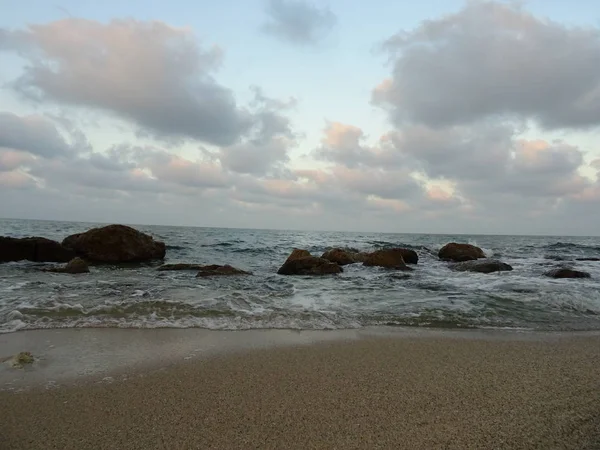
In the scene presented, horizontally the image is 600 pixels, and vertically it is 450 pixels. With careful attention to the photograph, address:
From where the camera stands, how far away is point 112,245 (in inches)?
638

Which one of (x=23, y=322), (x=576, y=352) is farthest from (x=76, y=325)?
(x=576, y=352)

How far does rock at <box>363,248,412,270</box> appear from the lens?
52.5 feet

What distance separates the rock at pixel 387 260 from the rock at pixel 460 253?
5.55 m

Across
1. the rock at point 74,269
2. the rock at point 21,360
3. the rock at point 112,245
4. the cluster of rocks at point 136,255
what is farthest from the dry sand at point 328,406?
the rock at point 112,245

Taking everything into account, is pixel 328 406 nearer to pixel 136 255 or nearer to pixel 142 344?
pixel 142 344

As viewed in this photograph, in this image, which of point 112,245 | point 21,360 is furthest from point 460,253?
point 21,360

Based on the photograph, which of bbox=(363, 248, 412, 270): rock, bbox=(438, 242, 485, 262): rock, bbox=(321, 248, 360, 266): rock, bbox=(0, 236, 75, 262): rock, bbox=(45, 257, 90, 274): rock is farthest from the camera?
bbox=(438, 242, 485, 262): rock

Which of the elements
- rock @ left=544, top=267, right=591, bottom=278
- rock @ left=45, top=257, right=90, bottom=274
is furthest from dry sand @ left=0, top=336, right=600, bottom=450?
rock @ left=544, top=267, right=591, bottom=278

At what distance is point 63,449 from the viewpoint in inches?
99.3

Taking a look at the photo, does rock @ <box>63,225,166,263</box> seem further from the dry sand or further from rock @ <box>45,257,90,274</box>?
the dry sand

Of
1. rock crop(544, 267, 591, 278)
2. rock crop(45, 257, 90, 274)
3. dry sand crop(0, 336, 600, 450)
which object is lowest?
rock crop(45, 257, 90, 274)

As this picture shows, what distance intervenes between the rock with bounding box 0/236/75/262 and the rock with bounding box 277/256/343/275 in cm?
960

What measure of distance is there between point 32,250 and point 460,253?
20.7 m

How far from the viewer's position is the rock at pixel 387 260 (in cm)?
1601
